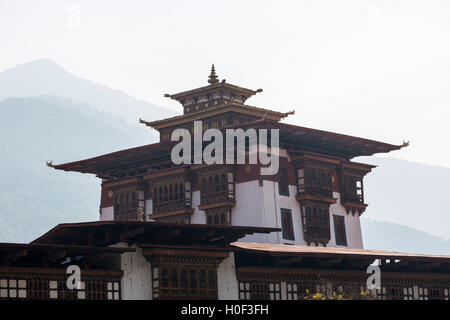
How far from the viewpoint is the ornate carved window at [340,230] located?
57.4m

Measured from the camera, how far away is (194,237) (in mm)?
38969

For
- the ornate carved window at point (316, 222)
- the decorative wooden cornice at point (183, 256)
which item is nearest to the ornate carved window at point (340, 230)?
the ornate carved window at point (316, 222)

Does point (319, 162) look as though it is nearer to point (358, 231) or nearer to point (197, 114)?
point (358, 231)

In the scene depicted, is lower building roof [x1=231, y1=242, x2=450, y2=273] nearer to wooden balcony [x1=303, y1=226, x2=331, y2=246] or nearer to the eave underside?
wooden balcony [x1=303, y1=226, x2=331, y2=246]

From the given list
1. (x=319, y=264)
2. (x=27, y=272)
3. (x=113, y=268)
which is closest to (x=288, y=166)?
(x=319, y=264)

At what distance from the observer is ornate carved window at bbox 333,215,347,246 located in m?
57.4

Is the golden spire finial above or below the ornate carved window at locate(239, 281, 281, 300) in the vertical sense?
above

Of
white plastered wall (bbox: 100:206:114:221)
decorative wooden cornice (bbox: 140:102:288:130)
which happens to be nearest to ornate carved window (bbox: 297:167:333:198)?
decorative wooden cornice (bbox: 140:102:288:130)

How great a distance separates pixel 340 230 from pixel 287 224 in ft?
16.2

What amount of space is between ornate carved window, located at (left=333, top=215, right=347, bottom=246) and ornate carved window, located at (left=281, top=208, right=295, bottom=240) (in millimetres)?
4023

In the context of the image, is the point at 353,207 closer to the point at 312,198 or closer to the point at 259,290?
the point at 312,198

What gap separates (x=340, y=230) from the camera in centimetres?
5784

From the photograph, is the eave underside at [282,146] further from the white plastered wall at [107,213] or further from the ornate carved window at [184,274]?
the ornate carved window at [184,274]

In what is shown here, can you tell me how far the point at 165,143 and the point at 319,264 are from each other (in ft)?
45.6
